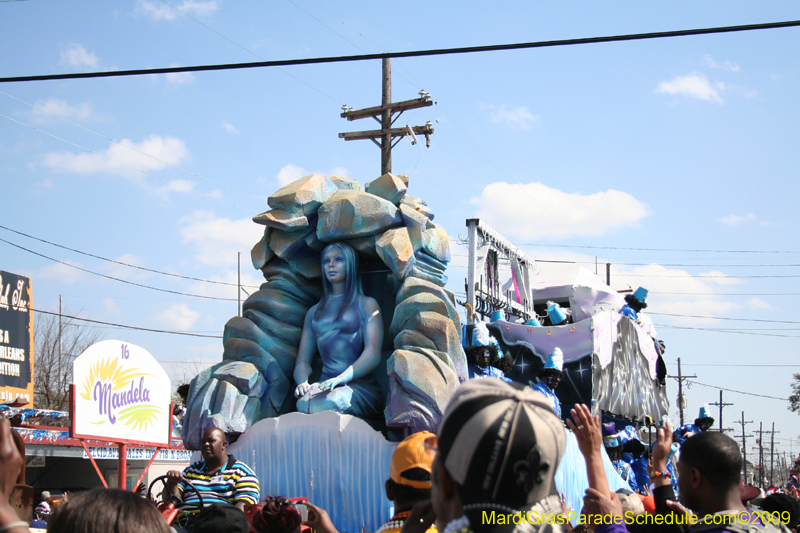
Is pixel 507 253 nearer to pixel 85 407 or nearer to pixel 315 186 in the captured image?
pixel 315 186

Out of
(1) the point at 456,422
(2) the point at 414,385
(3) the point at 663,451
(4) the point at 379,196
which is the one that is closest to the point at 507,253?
(4) the point at 379,196

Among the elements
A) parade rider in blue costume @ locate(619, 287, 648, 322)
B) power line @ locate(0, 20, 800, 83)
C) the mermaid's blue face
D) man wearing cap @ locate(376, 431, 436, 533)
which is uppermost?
power line @ locate(0, 20, 800, 83)

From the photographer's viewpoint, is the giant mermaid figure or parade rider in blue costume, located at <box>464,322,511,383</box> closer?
the giant mermaid figure

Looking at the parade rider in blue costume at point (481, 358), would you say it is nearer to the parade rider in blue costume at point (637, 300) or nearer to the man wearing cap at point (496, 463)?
the parade rider in blue costume at point (637, 300)

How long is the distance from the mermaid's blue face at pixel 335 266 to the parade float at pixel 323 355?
0.19 m

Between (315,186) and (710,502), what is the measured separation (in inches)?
251

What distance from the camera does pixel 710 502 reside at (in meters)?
2.42

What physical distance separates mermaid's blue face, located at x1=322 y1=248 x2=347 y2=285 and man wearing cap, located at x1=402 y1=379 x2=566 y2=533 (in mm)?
6273

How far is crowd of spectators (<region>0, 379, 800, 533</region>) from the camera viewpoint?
5.52 feet

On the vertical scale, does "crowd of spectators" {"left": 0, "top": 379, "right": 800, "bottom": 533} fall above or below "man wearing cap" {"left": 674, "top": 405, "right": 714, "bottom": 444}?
above

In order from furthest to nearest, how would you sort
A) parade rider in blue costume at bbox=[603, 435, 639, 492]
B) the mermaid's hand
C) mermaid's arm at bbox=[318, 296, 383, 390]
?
1. parade rider in blue costume at bbox=[603, 435, 639, 492]
2. mermaid's arm at bbox=[318, 296, 383, 390]
3. the mermaid's hand

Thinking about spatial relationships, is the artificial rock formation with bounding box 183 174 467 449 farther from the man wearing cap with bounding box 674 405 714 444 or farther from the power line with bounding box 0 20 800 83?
the man wearing cap with bounding box 674 405 714 444

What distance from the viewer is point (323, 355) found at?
8.04 meters

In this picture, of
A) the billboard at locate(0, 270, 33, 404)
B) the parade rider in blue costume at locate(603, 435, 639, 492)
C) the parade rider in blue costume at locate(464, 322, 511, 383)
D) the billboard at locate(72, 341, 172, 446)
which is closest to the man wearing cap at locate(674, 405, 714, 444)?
the parade rider in blue costume at locate(603, 435, 639, 492)
